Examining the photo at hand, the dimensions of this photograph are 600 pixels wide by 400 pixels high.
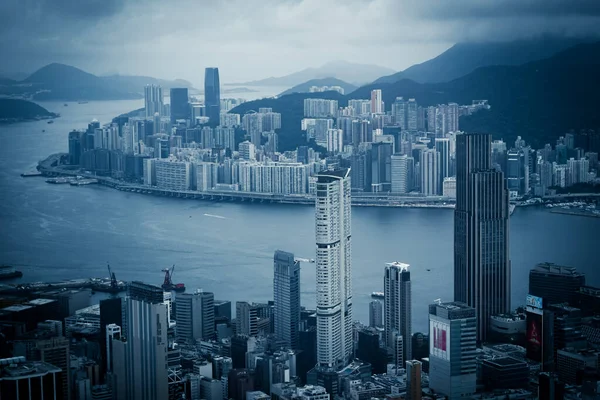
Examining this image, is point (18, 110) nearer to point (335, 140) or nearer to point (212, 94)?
point (212, 94)

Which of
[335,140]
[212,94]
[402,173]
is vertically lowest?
[402,173]

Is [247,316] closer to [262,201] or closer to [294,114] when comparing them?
[262,201]

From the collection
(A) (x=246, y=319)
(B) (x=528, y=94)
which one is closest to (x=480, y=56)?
(B) (x=528, y=94)

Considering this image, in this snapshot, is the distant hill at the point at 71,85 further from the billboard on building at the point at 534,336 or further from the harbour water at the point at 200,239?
the billboard on building at the point at 534,336

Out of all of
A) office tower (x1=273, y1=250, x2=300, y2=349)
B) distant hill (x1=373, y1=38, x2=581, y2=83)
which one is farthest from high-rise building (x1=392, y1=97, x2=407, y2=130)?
office tower (x1=273, y1=250, x2=300, y2=349)

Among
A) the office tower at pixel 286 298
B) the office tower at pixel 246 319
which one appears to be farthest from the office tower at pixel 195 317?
the office tower at pixel 286 298

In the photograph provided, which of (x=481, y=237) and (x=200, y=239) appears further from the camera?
(x=200, y=239)
